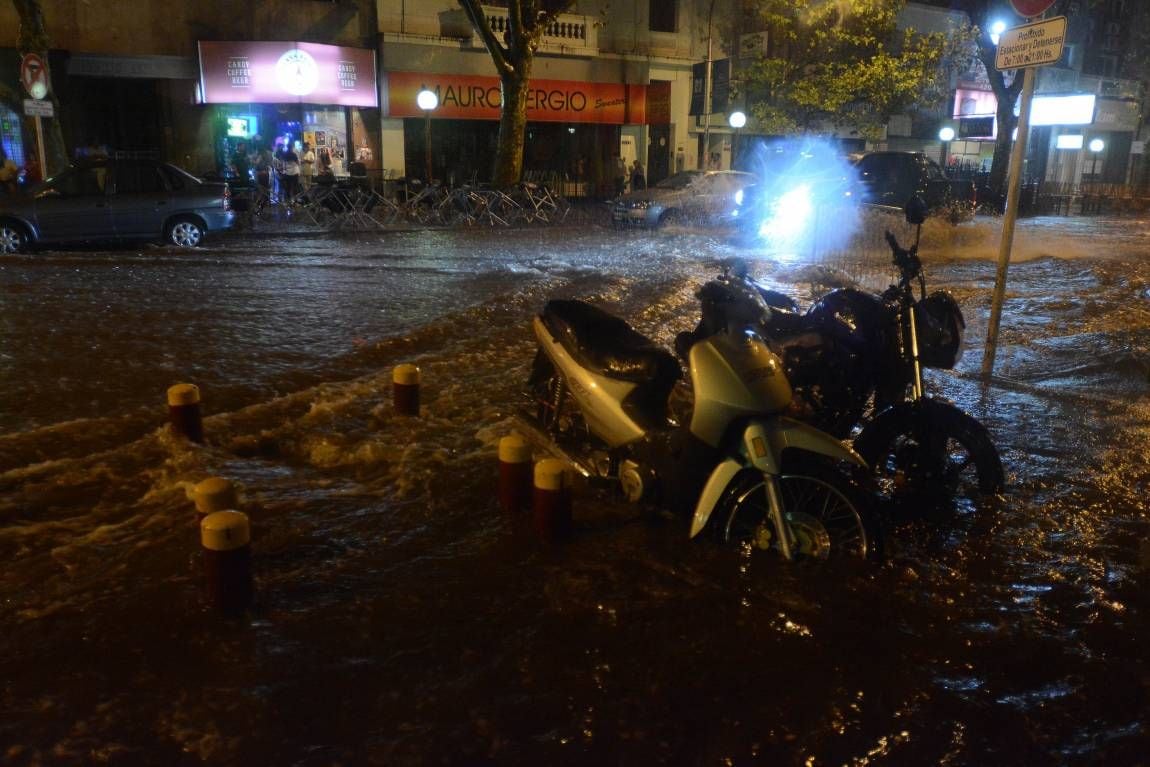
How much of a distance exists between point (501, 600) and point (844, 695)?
1.48m

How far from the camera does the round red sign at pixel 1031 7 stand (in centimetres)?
715

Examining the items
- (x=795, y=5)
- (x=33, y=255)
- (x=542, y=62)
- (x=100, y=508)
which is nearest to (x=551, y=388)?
(x=100, y=508)

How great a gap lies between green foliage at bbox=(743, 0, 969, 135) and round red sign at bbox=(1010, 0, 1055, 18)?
22.4 m

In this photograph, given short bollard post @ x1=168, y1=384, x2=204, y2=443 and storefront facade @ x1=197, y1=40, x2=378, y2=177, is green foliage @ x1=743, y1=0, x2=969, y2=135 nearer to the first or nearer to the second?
storefront facade @ x1=197, y1=40, x2=378, y2=177

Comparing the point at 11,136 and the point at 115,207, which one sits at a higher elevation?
the point at 11,136

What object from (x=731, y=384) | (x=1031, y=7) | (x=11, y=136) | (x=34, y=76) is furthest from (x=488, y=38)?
(x=731, y=384)

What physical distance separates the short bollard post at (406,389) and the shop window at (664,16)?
26.2 metres

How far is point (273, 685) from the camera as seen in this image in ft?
10.9

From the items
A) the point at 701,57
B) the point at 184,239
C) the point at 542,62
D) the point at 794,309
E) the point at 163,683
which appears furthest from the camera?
the point at 701,57

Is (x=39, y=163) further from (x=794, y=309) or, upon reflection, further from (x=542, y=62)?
(x=794, y=309)

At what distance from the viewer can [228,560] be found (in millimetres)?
3682

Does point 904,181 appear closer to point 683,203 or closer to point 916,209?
point 683,203

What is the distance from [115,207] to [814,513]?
46.1 ft

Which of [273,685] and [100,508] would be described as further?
[100,508]
